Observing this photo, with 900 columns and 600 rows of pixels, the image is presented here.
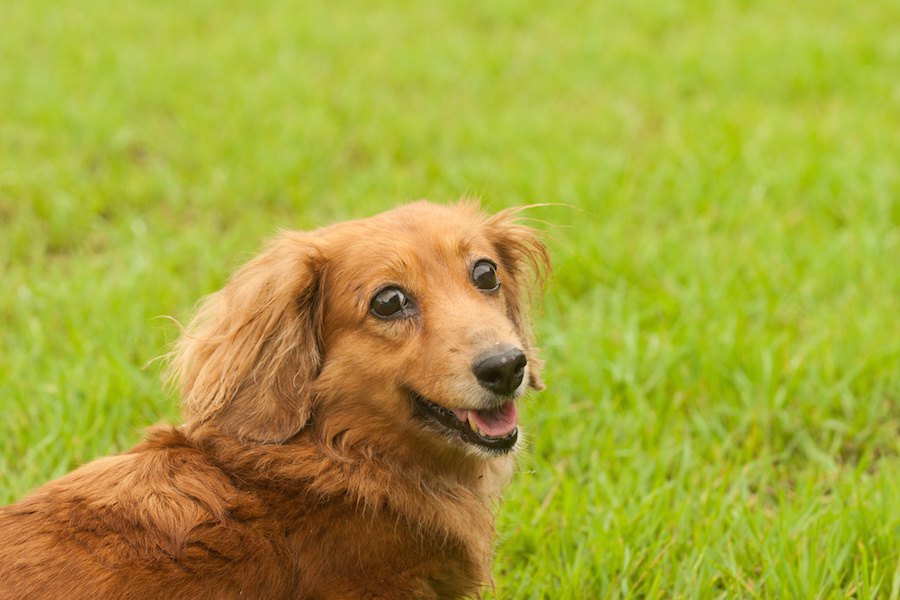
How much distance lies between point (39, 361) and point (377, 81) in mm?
4233

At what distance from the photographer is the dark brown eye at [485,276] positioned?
3287mm

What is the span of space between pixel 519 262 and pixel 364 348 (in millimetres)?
793

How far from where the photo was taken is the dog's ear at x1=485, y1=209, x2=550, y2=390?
3588mm

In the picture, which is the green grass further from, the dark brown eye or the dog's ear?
the dark brown eye

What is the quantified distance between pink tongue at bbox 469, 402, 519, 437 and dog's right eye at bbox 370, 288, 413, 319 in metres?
0.36

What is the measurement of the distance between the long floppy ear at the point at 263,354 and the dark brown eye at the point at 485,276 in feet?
1.56

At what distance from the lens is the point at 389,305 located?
308 cm

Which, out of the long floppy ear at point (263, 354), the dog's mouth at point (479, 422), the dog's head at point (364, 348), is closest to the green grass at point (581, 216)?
the dog's mouth at point (479, 422)

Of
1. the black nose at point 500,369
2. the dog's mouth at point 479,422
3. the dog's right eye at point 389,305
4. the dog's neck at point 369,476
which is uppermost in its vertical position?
the dog's right eye at point 389,305

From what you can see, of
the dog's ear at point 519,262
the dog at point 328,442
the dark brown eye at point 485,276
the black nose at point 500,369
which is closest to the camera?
the dog at point 328,442

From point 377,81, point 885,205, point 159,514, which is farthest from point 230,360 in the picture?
point 377,81

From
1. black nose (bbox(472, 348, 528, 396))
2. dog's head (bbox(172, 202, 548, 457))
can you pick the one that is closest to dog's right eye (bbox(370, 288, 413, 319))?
dog's head (bbox(172, 202, 548, 457))

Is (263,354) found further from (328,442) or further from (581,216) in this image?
(581,216)

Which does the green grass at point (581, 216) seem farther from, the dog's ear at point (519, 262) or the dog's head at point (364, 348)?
the dog's head at point (364, 348)
